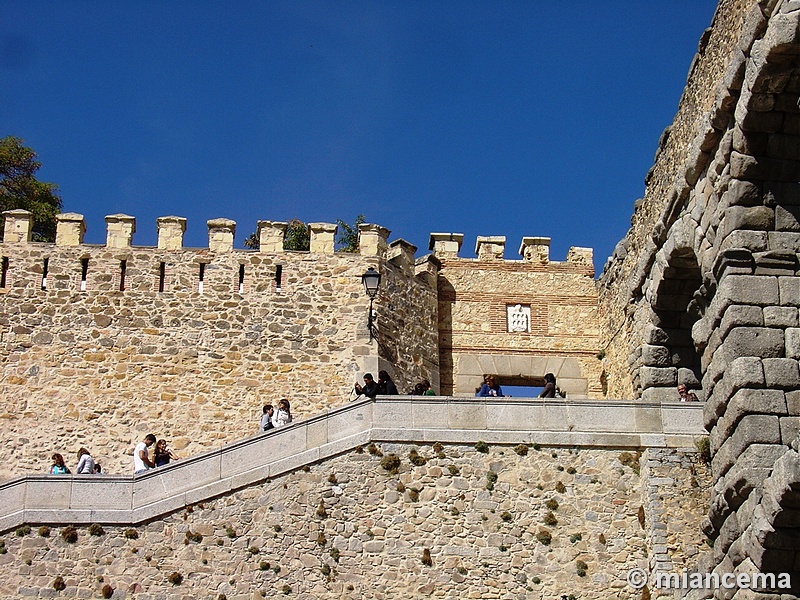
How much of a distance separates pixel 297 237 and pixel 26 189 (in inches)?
204

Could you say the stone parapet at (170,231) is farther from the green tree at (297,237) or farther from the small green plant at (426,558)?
the small green plant at (426,558)

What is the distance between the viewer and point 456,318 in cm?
2164

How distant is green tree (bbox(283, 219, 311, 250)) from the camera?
84.1ft

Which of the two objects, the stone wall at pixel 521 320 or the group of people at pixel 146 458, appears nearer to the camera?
the group of people at pixel 146 458

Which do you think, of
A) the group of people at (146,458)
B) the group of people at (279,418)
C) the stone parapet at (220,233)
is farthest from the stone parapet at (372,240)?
the group of people at (146,458)

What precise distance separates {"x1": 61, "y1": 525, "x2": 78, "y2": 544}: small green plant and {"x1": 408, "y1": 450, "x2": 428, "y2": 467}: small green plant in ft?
12.2

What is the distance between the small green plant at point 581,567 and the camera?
14.4 m

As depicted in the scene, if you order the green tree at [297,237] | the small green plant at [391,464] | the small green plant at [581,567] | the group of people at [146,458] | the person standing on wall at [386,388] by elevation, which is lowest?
the small green plant at [581,567]

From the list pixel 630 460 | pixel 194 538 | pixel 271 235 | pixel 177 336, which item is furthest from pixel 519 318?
pixel 194 538

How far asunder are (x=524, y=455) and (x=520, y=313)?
6.78 meters

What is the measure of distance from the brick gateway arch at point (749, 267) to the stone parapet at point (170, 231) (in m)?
8.65

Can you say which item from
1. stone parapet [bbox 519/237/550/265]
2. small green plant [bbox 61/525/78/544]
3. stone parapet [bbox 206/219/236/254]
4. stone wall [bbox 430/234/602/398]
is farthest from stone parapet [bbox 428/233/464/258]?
small green plant [bbox 61/525/78/544]

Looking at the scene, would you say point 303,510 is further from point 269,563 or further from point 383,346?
point 383,346

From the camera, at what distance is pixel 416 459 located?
49.2ft
